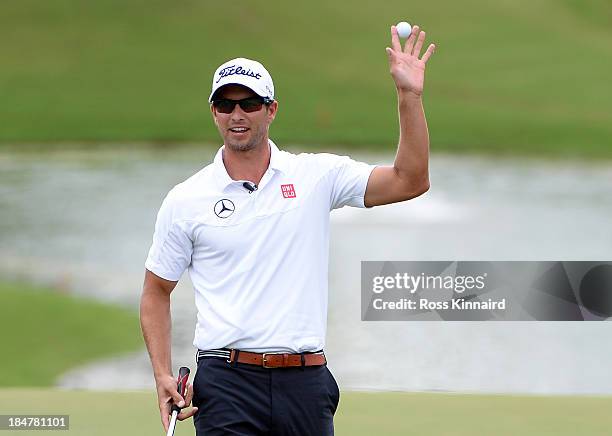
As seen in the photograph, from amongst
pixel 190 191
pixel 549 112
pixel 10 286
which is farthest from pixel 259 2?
pixel 190 191

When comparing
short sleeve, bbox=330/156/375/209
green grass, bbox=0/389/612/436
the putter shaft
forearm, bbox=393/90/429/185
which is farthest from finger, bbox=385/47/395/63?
green grass, bbox=0/389/612/436

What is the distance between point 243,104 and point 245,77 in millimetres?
85

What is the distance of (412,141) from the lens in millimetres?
4043

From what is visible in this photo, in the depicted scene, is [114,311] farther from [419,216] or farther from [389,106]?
[389,106]

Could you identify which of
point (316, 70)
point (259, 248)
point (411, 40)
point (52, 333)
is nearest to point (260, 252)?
point (259, 248)

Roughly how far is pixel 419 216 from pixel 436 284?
28.6 feet

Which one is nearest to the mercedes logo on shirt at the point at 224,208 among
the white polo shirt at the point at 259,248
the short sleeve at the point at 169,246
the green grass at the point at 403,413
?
the white polo shirt at the point at 259,248

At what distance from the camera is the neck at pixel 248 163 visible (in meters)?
4.15

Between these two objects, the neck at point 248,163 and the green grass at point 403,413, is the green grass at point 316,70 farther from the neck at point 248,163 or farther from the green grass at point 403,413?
the neck at point 248,163

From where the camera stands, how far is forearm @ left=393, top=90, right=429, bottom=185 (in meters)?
4.00

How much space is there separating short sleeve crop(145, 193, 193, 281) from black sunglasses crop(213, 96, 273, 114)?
33cm

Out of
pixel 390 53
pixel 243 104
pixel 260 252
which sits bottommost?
pixel 260 252

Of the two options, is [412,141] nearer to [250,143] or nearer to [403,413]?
[250,143]

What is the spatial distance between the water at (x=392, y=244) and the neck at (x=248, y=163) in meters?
7.09
